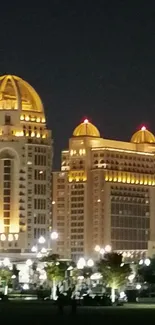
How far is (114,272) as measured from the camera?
Answer: 125 metres

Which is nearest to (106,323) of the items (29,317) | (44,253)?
(29,317)

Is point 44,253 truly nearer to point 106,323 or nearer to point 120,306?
point 120,306

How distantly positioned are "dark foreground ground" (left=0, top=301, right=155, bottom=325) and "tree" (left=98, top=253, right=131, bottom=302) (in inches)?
643

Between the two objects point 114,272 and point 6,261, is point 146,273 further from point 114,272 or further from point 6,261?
point 6,261

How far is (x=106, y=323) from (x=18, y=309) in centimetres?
1745

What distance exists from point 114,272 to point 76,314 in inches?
1416

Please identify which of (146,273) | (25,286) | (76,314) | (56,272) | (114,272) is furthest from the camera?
(146,273)

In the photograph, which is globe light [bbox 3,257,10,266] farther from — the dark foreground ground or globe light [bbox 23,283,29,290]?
the dark foreground ground

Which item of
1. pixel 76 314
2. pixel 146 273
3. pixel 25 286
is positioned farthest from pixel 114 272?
pixel 76 314

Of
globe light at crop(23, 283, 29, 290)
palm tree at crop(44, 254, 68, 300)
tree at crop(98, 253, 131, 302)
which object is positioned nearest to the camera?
tree at crop(98, 253, 131, 302)

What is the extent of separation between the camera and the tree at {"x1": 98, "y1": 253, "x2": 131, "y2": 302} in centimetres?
12319

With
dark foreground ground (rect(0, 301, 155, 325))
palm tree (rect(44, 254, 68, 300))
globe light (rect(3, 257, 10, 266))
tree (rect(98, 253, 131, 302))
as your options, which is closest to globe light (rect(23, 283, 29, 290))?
palm tree (rect(44, 254, 68, 300))

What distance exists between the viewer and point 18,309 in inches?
3789

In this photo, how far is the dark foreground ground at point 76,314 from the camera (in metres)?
81.3
